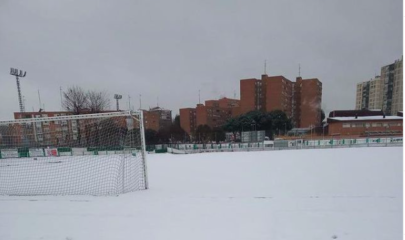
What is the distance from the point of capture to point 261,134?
30.5 m

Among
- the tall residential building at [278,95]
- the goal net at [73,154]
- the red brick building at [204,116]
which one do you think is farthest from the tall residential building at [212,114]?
the goal net at [73,154]

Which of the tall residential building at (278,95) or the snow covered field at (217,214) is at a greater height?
the tall residential building at (278,95)

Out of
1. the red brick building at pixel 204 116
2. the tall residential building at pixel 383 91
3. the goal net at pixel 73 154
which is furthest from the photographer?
the red brick building at pixel 204 116

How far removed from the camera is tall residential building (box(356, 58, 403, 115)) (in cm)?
3805

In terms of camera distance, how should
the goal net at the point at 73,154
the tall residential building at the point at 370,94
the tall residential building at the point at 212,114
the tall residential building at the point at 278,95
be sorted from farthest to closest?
the tall residential building at the point at 370,94
the tall residential building at the point at 212,114
the tall residential building at the point at 278,95
the goal net at the point at 73,154

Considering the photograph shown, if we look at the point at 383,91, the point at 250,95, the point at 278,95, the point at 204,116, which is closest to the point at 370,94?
the point at 383,91

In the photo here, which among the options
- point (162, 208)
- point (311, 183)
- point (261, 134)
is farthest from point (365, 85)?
point (162, 208)

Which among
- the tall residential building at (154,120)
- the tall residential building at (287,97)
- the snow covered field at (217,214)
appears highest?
the tall residential building at (287,97)

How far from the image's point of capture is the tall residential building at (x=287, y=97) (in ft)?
136

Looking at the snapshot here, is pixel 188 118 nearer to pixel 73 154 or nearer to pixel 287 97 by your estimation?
pixel 287 97

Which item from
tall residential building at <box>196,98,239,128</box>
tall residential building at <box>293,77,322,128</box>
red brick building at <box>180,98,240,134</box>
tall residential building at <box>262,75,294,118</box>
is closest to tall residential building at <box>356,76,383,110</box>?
tall residential building at <box>293,77,322,128</box>

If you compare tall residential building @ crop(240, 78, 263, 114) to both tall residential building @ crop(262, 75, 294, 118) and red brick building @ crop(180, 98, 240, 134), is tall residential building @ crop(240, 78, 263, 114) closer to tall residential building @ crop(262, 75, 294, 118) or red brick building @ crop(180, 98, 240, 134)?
tall residential building @ crop(262, 75, 294, 118)

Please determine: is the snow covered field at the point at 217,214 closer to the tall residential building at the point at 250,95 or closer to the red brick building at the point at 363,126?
the red brick building at the point at 363,126

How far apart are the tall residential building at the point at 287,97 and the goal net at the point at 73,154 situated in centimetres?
3573
